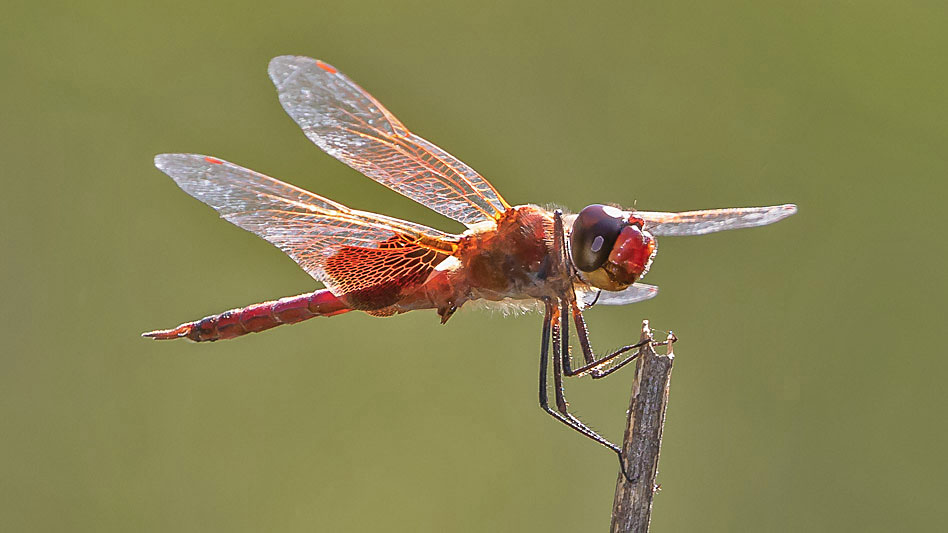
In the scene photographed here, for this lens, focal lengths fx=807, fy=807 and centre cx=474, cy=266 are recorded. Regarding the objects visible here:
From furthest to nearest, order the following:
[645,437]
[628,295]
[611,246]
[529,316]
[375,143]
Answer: [529,316] < [628,295] < [375,143] < [611,246] < [645,437]

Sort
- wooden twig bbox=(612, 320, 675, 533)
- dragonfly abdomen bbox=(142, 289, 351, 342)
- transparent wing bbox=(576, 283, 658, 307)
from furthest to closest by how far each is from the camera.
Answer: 1. transparent wing bbox=(576, 283, 658, 307)
2. dragonfly abdomen bbox=(142, 289, 351, 342)
3. wooden twig bbox=(612, 320, 675, 533)

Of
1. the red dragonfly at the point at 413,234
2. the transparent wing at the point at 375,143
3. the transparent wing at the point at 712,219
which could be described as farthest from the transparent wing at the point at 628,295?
the transparent wing at the point at 375,143

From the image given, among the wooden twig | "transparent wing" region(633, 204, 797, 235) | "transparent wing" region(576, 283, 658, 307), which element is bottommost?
the wooden twig

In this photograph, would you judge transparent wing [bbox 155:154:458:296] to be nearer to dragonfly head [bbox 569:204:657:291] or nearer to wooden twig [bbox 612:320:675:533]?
dragonfly head [bbox 569:204:657:291]

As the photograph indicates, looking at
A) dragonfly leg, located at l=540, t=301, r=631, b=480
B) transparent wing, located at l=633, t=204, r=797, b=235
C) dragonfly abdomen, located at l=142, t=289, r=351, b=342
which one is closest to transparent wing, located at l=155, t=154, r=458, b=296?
dragonfly abdomen, located at l=142, t=289, r=351, b=342

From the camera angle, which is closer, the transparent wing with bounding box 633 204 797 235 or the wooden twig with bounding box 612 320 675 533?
the wooden twig with bounding box 612 320 675 533

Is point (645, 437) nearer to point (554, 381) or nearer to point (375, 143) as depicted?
point (554, 381)

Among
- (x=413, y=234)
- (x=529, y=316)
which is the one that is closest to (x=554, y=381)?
(x=413, y=234)

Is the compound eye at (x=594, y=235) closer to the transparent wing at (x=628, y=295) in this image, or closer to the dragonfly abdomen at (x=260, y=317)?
the transparent wing at (x=628, y=295)
